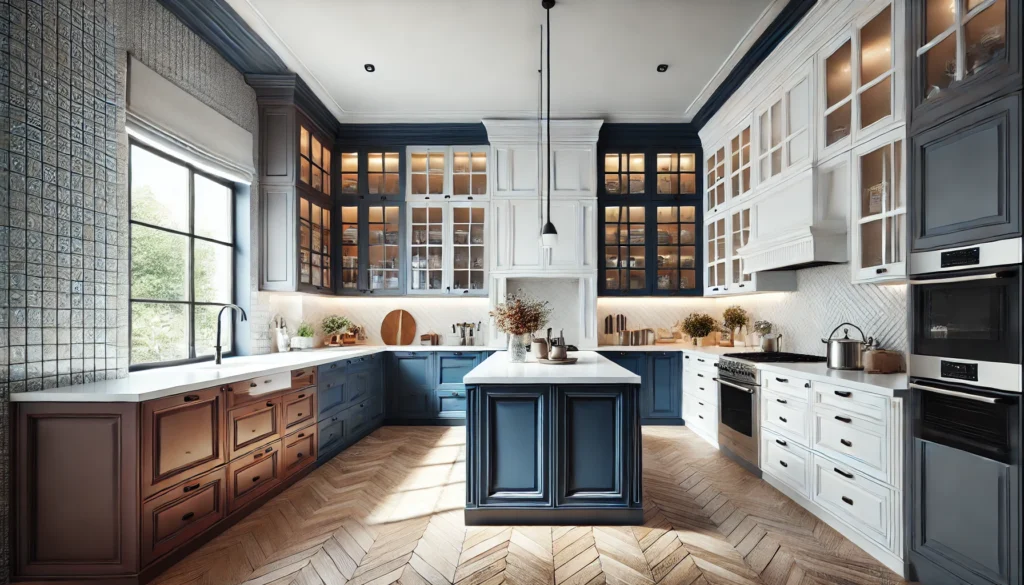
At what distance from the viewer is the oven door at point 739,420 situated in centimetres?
397

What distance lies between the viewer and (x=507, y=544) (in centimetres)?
284

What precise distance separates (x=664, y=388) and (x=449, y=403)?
2400mm

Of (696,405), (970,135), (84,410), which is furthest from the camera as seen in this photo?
(696,405)

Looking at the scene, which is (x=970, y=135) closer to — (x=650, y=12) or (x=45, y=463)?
(x=650, y=12)

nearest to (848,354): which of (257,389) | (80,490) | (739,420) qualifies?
(739,420)

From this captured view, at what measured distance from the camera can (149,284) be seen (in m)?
3.55

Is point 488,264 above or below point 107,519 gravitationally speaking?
above

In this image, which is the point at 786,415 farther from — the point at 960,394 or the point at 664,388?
the point at 664,388

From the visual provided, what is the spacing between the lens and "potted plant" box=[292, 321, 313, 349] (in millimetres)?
5141

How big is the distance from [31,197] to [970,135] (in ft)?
14.1

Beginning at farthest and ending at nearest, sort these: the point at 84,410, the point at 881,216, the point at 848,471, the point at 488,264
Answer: the point at 488,264, the point at 881,216, the point at 848,471, the point at 84,410

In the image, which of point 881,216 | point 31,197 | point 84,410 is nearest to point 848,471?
point 881,216

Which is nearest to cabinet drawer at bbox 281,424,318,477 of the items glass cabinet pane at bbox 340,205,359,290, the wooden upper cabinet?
glass cabinet pane at bbox 340,205,359,290

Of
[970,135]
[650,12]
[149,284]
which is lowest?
[149,284]
